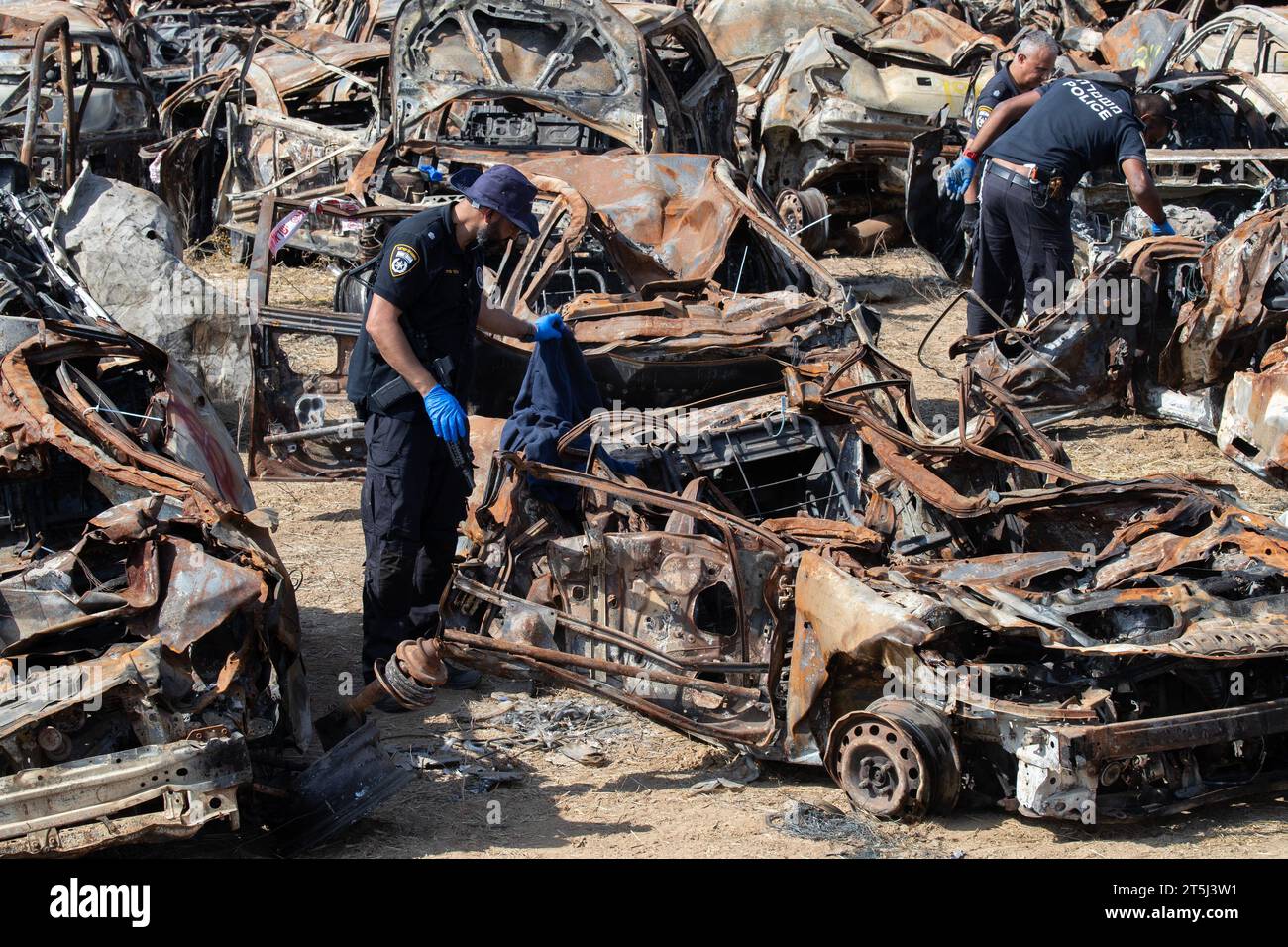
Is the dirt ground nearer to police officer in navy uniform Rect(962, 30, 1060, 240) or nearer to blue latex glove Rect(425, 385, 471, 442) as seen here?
blue latex glove Rect(425, 385, 471, 442)

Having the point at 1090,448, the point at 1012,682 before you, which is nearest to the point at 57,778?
the point at 1012,682

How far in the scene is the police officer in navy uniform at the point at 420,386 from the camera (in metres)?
5.01

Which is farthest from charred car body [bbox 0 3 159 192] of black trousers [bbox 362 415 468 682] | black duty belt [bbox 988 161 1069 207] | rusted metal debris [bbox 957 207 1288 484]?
rusted metal debris [bbox 957 207 1288 484]

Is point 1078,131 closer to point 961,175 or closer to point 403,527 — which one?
point 961,175

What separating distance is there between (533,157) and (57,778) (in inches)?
209

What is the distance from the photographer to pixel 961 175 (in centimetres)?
890

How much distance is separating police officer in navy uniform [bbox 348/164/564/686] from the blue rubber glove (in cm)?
10

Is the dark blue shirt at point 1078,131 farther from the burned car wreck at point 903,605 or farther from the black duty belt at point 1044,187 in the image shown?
the burned car wreck at point 903,605

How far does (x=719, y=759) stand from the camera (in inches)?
190

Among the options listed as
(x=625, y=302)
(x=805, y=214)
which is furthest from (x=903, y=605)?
(x=805, y=214)

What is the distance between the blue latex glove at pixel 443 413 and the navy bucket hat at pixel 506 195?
618 mm

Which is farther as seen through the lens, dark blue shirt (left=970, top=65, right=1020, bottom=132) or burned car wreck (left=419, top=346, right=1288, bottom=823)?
dark blue shirt (left=970, top=65, right=1020, bottom=132)

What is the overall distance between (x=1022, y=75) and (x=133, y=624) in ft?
21.4

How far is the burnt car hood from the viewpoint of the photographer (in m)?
8.79
